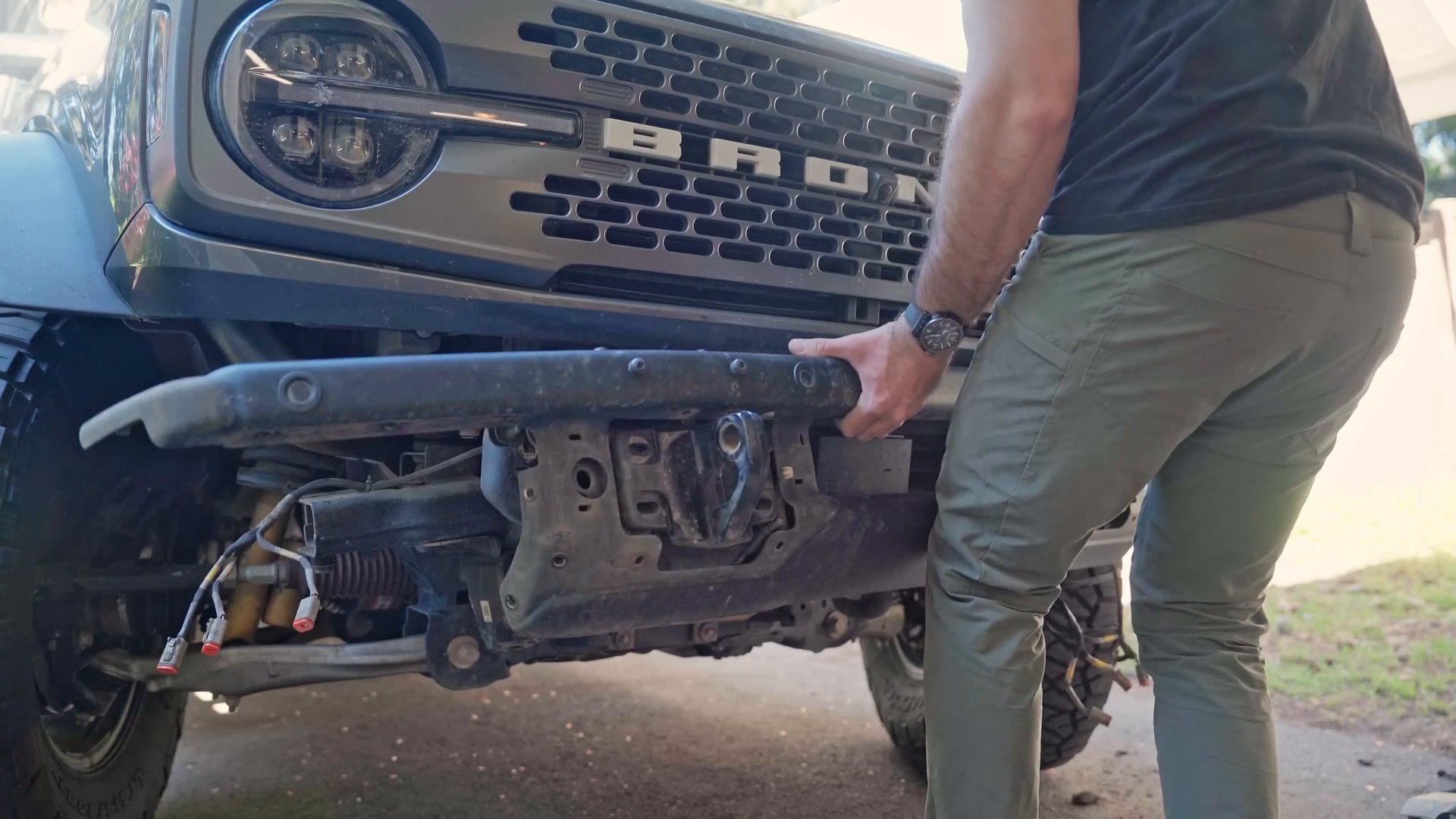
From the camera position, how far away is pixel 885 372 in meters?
1.73

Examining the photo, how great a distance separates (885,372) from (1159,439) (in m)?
0.43

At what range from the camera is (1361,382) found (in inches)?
67.9

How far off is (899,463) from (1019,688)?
1.55ft

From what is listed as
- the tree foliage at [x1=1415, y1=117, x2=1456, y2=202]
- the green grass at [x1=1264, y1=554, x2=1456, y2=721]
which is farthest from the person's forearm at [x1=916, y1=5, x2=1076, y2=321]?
the tree foliage at [x1=1415, y1=117, x2=1456, y2=202]

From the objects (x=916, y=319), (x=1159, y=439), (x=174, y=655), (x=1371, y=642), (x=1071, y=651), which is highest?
(x=916, y=319)

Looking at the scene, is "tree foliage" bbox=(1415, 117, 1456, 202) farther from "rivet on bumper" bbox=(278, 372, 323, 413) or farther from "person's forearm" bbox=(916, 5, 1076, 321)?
"rivet on bumper" bbox=(278, 372, 323, 413)

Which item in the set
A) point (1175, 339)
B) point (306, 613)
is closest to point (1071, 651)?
point (1175, 339)

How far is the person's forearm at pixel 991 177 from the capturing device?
4.93ft

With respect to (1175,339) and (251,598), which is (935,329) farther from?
(251,598)

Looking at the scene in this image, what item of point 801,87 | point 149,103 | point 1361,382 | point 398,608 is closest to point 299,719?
point 398,608

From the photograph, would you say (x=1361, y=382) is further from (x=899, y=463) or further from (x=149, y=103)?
(x=149, y=103)

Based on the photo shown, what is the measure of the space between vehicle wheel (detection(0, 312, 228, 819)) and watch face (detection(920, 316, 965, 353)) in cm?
141

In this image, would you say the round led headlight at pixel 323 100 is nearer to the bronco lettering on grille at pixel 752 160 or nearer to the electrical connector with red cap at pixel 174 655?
the bronco lettering on grille at pixel 752 160

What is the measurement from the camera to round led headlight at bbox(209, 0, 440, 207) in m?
1.59
